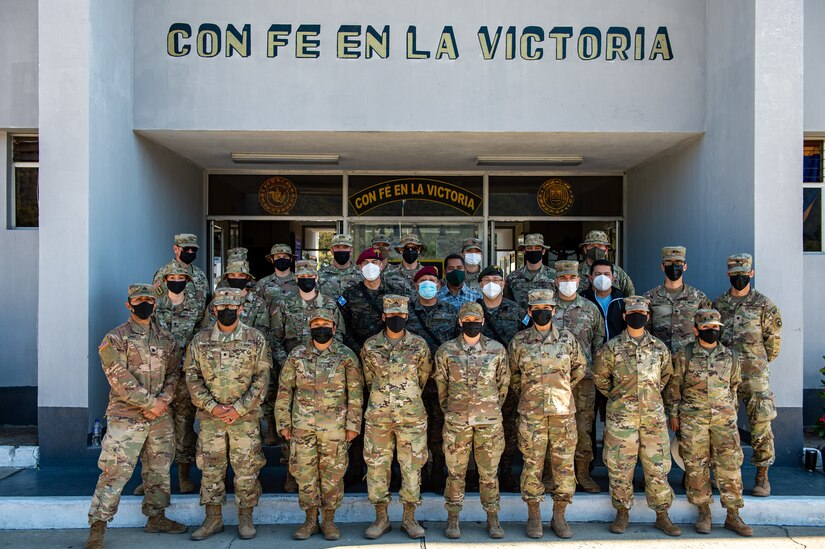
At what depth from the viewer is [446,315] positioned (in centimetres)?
557

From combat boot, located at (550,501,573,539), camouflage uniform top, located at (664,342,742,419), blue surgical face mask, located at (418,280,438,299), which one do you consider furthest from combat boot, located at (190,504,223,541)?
camouflage uniform top, located at (664,342,742,419)

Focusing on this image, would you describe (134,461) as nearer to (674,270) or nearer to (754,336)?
(674,270)

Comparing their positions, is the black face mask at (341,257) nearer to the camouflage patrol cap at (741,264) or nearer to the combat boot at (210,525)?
the combat boot at (210,525)

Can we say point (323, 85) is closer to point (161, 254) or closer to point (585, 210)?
point (161, 254)

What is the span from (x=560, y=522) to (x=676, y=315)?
2106mm

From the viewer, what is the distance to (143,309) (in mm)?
4930

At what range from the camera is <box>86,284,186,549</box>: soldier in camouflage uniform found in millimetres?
4773

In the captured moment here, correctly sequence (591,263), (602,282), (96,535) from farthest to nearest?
(591,263), (602,282), (96,535)

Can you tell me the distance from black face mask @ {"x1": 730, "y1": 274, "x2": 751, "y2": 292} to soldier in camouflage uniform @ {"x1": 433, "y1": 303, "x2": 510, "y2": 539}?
237cm

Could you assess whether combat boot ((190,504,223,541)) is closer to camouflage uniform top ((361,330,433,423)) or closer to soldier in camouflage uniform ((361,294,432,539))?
soldier in camouflage uniform ((361,294,432,539))

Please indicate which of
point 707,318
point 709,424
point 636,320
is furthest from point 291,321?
point 709,424

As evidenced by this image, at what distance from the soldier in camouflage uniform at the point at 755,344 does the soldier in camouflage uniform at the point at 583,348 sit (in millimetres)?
1309

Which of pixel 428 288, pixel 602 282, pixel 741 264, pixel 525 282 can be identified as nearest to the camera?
pixel 428 288

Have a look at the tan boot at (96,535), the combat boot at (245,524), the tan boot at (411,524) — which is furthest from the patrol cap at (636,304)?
the tan boot at (96,535)
